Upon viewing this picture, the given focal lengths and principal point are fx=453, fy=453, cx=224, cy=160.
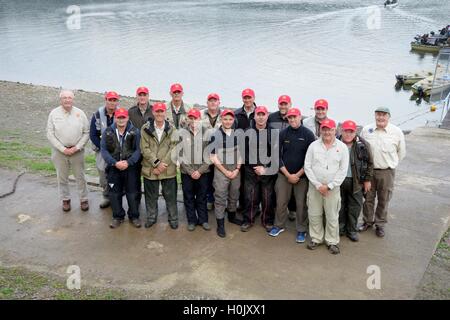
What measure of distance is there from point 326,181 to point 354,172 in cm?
43

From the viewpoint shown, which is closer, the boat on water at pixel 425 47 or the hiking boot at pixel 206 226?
the hiking boot at pixel 206 226

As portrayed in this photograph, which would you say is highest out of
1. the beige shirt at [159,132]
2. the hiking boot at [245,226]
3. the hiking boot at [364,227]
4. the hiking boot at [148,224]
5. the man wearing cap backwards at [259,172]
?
the beige shirt at [159,132]

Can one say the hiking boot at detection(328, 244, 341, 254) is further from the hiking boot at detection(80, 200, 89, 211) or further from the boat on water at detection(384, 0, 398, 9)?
the boat on water at detection(384, 0, 398, 9)

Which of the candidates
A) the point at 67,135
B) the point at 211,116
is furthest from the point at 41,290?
the point at 211,116

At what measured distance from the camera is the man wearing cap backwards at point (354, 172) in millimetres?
5691

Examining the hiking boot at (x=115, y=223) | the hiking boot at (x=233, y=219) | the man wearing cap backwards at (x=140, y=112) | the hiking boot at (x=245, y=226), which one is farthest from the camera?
the man wearing cap backwards at (x=140, y=112)

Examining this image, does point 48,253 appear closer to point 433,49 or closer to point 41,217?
point 41,217

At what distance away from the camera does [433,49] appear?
37.3 metres

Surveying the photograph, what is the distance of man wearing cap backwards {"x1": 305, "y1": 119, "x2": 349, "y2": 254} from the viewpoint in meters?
5.48

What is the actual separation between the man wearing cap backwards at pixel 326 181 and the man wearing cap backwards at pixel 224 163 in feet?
3.26

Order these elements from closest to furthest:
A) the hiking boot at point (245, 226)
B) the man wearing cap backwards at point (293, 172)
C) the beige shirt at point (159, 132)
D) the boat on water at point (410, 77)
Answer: the man wearing cap backwards at point (293, 172), the beige shirt at point (159, 132), the hiking boot at point (245, 226), the boat on water at point (410, 77)

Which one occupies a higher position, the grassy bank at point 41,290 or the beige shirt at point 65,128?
the beige shirt at point 65,128

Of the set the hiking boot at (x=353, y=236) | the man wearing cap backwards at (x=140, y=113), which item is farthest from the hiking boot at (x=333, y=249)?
the man wearing cap backwards at (x=140, y=113)

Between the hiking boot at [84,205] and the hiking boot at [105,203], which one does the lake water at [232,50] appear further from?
the hiking boot at [84,205]
